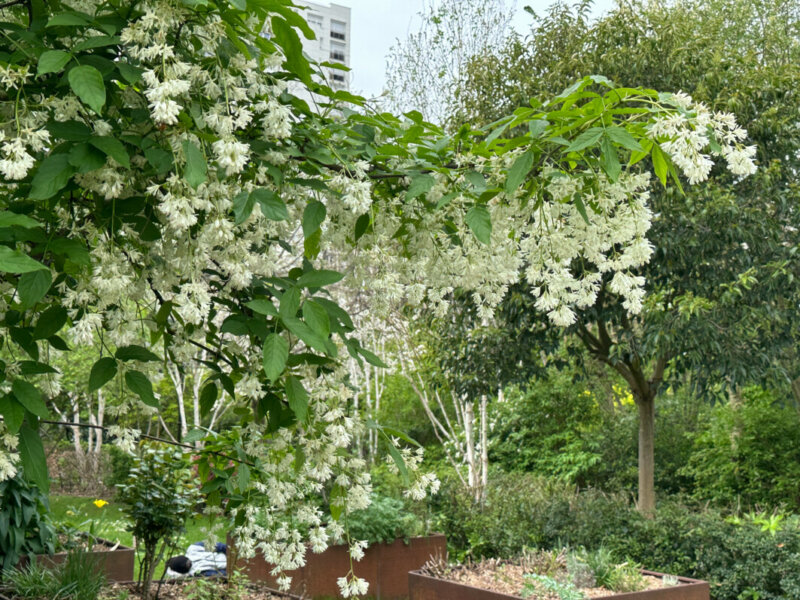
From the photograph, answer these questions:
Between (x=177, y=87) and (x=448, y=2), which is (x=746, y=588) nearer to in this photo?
(x=177, y=87)

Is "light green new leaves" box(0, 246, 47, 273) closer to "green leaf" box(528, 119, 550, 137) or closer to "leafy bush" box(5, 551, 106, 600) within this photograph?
"green leaf" box(528, 119, 550, 137)

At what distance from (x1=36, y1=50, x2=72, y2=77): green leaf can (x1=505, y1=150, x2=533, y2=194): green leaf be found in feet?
2.65

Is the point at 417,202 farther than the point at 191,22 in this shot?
Yes

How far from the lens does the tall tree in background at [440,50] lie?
30.9ft

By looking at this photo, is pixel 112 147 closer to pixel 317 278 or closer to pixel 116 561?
pixel 317 278

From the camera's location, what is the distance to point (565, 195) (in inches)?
72.6

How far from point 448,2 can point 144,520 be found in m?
7.55

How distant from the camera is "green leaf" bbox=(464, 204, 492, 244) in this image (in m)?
1.59

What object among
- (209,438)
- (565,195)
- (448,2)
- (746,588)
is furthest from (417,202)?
(448,2)

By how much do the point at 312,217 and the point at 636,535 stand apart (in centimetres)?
642

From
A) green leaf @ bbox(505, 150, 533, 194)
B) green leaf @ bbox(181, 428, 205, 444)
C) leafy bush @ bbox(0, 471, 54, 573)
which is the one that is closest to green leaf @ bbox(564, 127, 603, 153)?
green leaf @ bbox(505, 150, 533, 194)

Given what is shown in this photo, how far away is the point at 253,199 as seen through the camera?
1.36 meters

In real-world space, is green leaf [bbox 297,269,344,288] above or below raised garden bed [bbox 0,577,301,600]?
above

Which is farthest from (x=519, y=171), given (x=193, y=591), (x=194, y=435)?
(x=193, y=591)
